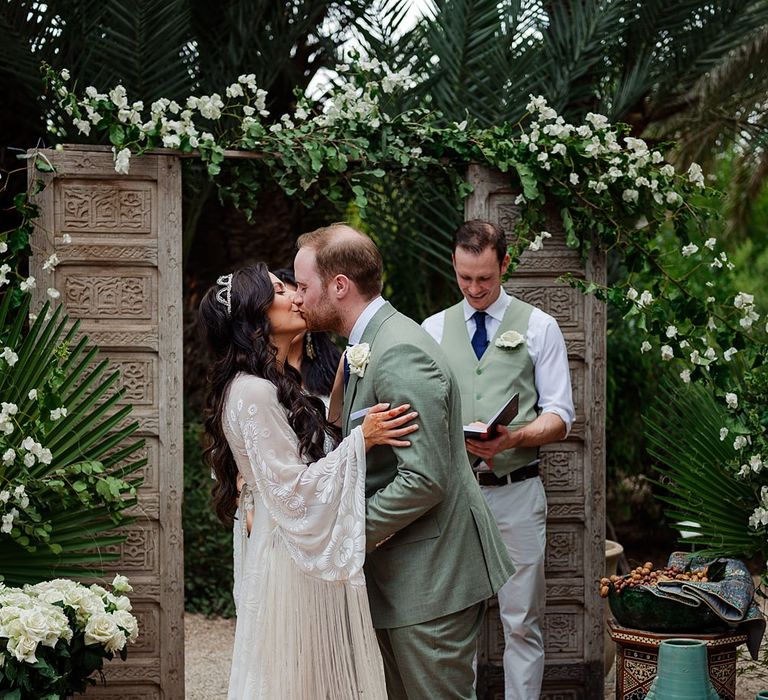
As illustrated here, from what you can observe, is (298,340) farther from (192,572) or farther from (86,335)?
(192,572)

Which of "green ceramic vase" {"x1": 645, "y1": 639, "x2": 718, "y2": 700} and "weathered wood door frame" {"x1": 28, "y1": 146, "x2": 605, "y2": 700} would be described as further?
"weathered wood door frame" {"x1": 28, "y1": 146, "x2": 605, "y2": 700}

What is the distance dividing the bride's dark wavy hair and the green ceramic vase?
1407 millimetres

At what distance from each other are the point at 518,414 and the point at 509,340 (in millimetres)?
328

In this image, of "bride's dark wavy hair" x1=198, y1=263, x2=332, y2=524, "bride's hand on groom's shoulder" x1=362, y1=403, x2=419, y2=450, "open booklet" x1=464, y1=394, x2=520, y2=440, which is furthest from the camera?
"open booklet" x1=464, y1=394, x2=520, y2=440

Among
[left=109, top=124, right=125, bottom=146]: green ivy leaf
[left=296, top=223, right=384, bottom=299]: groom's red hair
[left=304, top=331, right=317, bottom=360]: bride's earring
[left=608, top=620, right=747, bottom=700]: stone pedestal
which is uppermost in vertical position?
[left=109, top=124, right=125, bottom=146]: green ivy leaf

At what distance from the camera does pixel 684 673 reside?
3.67m

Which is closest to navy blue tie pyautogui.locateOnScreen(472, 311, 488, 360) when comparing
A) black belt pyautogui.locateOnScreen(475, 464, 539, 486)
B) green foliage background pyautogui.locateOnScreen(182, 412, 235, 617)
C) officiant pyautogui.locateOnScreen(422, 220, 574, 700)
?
officiant pyautogui.locateOnScreen(422, 220, 574, 700)

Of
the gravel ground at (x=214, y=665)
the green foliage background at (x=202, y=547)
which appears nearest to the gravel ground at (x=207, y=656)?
the gravel ground at (x=214, y=665)

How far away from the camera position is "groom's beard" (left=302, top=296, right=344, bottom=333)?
10.7 feet

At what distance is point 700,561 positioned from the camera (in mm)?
4535

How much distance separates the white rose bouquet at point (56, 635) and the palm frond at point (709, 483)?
239 cm

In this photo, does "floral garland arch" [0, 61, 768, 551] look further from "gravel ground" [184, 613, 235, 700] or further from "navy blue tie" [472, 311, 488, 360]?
"gravel ground" [184, 613, 235, 700]

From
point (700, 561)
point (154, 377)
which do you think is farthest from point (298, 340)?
point (700, 561)

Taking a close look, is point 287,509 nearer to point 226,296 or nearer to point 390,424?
point 390,424
